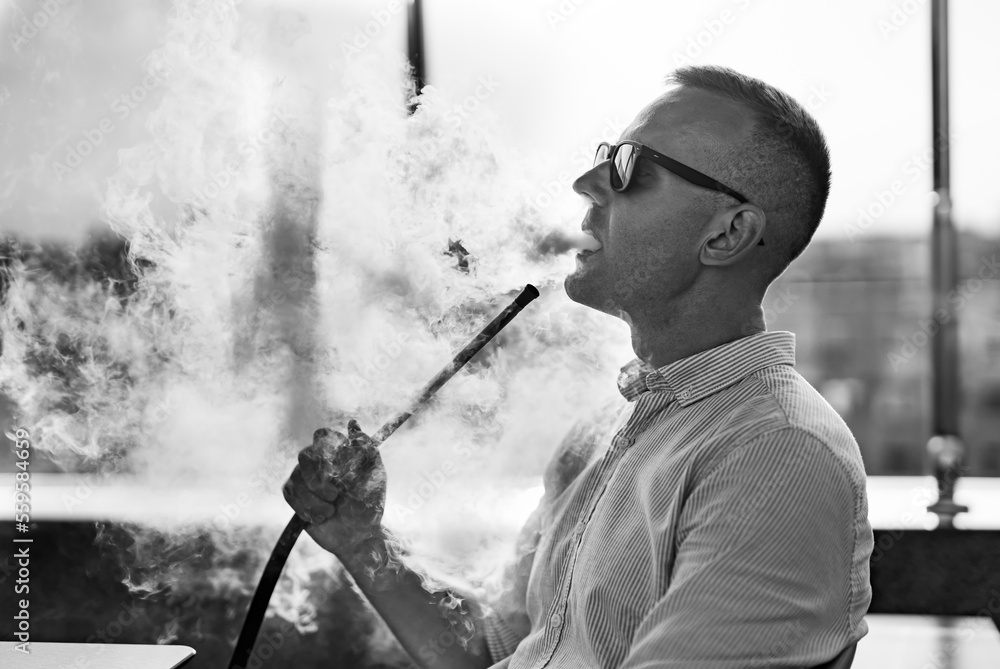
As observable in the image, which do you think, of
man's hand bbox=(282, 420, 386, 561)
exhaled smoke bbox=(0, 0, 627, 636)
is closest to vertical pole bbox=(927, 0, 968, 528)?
exhaled smoke bbox=(0, 0, 627, 636)

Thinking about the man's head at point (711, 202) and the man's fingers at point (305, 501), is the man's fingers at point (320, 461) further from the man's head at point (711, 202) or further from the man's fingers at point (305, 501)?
the man's head at point (711, 202)

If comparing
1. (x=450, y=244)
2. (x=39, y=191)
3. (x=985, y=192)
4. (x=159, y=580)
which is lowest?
(x=159, y=580)

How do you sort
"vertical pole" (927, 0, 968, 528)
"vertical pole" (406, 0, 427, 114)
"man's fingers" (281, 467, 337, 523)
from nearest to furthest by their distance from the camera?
"man's fingers" (281, 467, 337, 523) → "vertical pole" (927, 0, 968, 528) → "vertical pole" (406, 0, 427, 114)

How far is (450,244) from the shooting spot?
6.48 ft

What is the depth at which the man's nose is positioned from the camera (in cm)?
131

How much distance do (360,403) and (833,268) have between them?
5.12ft

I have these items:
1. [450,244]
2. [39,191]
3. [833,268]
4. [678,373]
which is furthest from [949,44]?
[39,191]

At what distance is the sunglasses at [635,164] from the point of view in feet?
4.01

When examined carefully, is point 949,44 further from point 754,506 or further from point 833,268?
point 754,506

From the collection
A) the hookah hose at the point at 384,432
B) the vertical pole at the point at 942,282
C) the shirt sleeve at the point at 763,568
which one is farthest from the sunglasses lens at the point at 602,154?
the vertical pole at the point at 942,282

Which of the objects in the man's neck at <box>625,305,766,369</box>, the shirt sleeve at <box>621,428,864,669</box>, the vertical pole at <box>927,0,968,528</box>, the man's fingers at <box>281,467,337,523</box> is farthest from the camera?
the vertical pole at <box>927,0,968,528</box>

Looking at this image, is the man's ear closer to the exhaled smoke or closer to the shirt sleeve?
the shirt sleeve

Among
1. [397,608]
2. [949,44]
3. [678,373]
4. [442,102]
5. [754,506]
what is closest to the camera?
[754,506]

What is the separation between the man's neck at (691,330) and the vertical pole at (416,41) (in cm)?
164
